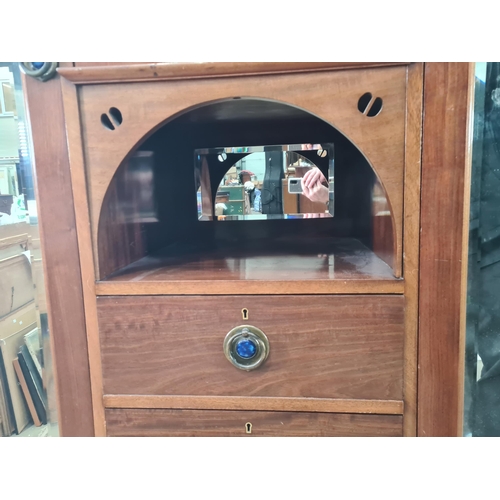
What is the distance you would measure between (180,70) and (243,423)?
0.48 metres

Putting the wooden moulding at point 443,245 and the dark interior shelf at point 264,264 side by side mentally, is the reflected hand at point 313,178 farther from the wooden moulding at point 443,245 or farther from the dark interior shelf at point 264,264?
the wooden moulding at point 443,245

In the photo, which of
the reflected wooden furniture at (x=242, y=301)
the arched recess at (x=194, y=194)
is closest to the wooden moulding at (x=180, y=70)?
the reflected wooden furniture at (x=242, y=301)

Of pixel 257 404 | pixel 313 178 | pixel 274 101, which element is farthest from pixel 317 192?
pixel 257 404

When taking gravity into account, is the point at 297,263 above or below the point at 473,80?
below

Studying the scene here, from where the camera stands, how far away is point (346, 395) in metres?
0.49

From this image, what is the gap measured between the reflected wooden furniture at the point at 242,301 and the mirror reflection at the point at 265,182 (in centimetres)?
33

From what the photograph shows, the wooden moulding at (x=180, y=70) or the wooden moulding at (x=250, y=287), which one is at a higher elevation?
the wooden moulding at (x=180, y=70)

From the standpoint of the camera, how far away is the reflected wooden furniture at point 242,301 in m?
0.45

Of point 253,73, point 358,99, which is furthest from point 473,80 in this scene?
point 253,73

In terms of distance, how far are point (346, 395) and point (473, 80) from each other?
43 centimetres

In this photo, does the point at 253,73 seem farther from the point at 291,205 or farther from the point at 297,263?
the point at 291,205

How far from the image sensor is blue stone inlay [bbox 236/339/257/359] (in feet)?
1.59

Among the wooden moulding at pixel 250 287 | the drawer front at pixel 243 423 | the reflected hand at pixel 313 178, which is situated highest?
the reflected hand at pixel 313 178

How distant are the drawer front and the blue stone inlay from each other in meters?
0.09
